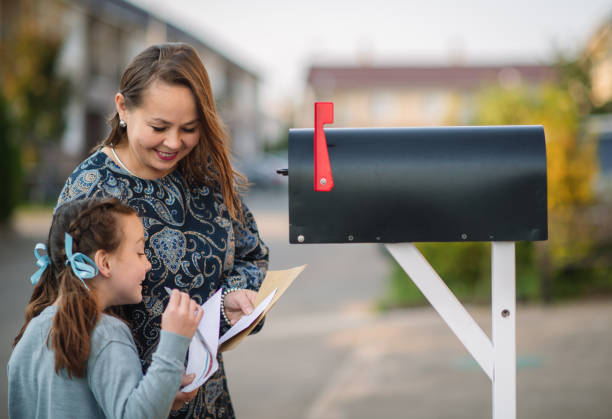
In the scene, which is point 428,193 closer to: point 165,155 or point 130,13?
point 165,155

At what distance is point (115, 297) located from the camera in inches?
60.7

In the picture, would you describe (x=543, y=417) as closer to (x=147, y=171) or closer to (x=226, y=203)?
(x=226, y=203)

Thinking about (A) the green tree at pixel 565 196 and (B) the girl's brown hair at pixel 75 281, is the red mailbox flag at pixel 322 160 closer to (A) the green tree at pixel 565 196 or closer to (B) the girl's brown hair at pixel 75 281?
(B) the girl's brown hair at pixel 75 281

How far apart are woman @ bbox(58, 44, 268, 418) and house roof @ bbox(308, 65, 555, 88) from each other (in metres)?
41.0

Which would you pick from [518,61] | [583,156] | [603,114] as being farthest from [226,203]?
[518,61]

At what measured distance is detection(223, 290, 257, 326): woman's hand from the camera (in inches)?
68.8

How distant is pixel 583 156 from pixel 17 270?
7.12 metres

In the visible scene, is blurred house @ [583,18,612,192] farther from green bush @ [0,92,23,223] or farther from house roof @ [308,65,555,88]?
house roof @ [308,65,555,88]

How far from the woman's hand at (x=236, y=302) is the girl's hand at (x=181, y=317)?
28cm

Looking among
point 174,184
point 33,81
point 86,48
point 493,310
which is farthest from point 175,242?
point 86,48

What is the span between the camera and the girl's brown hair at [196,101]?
65.4 inches

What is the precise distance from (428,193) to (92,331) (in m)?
0.92

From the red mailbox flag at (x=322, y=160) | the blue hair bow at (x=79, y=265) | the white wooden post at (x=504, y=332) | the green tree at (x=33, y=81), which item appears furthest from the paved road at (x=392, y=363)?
the green tree at (x=33, y=81)

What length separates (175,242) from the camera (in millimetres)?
1721
